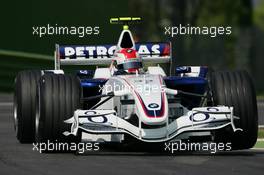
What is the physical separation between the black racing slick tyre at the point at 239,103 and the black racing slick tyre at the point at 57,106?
5.74 feet

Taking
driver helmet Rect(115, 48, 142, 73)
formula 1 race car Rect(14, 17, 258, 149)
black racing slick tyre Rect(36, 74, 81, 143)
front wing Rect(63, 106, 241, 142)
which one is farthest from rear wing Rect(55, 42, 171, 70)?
front wing Rect(63, 106, 241, 142)

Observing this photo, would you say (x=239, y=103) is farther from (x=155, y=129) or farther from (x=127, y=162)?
(x=127, y=162)

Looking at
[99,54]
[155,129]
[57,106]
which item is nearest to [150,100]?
[155,129]

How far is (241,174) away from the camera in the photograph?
41.1 ft

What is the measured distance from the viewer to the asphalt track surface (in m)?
12.8

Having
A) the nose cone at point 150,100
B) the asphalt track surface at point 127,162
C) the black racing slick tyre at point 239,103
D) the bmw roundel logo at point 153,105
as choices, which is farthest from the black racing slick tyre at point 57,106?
the black racing slick tyre at point 239,103

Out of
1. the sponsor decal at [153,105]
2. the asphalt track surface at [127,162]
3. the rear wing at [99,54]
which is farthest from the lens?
the rear wing at [99,54]

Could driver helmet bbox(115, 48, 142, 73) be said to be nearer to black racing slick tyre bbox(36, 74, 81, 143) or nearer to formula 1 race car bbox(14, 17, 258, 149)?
formula 1 race car bbox(14, 17, 258, 149)

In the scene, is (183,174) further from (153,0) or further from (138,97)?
(153,0)

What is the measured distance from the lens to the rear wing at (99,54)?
18094 mm

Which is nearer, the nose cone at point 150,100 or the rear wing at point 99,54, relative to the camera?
the nose cone at point 150,100

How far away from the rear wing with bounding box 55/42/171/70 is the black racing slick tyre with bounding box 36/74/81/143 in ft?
11.0

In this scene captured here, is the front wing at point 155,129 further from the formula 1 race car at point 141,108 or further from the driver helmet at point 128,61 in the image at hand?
the driver helmet at point 128,61

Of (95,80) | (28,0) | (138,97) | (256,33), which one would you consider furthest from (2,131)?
(256,33)
